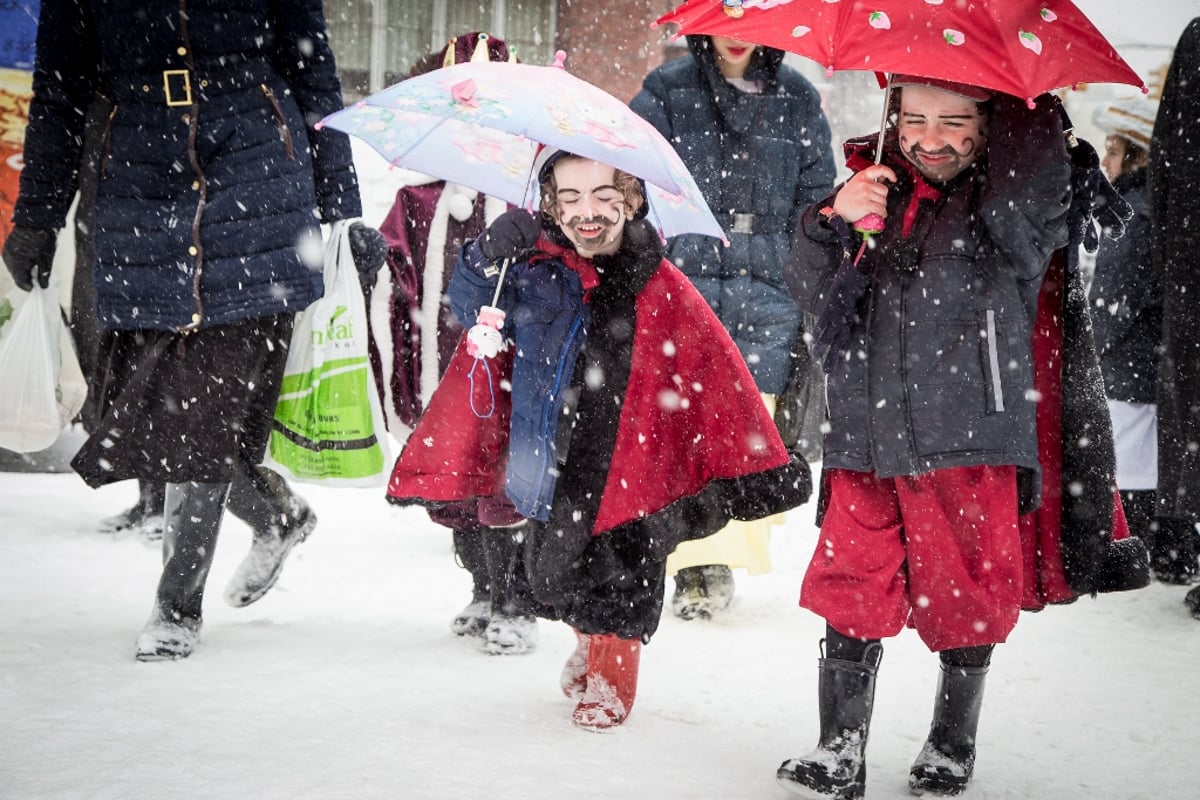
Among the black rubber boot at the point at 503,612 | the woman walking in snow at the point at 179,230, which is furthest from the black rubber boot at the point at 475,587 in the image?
the woman walking in snow at the point at 179,230

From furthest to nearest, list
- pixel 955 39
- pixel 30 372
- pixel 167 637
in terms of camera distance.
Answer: pixel 30 372 → pixel 167 637 → pixel 955 39

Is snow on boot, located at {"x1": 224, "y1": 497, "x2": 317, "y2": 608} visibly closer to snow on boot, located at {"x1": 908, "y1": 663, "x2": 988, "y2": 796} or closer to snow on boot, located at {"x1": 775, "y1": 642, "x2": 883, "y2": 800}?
snow on boot, located at {"x1": 775, "y1": 642, "x2": 883, "y2": 800}

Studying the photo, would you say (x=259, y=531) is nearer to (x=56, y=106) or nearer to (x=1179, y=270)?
(x=56, y=106)

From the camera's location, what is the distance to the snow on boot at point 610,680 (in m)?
3.54

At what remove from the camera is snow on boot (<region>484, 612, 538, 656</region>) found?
4273 millimetres

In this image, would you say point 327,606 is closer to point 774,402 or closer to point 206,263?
point 206,263

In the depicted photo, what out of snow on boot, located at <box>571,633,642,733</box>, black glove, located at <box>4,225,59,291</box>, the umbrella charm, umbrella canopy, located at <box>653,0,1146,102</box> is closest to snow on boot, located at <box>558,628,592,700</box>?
snow on boot, located at <box>571,633,642,733</box>

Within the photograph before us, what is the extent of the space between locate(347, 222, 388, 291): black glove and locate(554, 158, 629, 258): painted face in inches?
44.6

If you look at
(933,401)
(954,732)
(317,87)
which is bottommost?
(954,732)

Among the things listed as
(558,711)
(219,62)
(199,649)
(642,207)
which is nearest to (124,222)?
(219,62)

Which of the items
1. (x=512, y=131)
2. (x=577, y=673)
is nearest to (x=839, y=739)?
(x=577, y=673)

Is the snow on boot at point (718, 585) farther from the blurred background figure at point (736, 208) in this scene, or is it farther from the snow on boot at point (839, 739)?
the snow on boot at point (839, 739)

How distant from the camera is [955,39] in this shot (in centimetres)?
289

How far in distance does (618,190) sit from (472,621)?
5.72 feet
